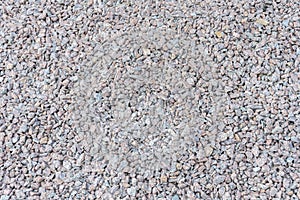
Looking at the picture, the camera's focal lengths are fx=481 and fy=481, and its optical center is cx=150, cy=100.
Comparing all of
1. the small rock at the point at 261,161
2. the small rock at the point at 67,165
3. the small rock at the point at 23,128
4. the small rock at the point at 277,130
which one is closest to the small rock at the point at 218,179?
the small rock at the point at 261,161

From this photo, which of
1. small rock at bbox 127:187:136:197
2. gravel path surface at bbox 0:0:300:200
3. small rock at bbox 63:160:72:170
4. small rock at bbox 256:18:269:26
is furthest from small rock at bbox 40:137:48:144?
small rock at bbox 256:18:269:26

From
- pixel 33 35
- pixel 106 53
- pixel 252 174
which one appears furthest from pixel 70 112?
pixel 252 174

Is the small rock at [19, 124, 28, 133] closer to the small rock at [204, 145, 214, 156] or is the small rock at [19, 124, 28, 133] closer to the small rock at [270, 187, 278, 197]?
the small rock at [204, 145, 214, 156]

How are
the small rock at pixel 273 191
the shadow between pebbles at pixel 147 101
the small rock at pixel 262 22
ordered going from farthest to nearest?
the small rock at pixel 262 22
the shadow between pebbles at pixel 147 101
the small rock at pixel 273 191

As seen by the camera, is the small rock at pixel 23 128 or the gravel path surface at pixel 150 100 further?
the small rock at pixel 23 128

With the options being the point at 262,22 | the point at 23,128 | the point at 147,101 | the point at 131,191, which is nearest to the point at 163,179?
the point at 131,191

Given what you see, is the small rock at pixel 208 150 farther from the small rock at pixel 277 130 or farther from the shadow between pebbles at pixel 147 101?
the small rock at pixel 277 130

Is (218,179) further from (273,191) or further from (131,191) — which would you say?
(131,191)

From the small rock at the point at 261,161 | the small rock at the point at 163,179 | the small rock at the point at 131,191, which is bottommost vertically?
the small rock at the point at 131,191

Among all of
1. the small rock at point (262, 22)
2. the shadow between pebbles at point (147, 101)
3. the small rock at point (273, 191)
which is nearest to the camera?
the small rock at point (273, 191)
